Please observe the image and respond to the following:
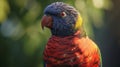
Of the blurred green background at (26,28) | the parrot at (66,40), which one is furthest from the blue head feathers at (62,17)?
the blurred green background at (26,28)

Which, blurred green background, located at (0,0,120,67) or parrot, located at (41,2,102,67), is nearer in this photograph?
parrot, located at (41,2,102,67)

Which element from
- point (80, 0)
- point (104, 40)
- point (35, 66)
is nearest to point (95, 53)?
point (80, 0)

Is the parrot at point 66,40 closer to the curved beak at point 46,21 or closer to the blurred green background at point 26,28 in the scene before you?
the curved beak at point 46,21

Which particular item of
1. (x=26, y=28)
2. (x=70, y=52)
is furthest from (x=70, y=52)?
(x=26, y=28)

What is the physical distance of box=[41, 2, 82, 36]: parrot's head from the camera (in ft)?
4.18

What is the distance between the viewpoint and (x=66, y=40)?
1293 millimetres

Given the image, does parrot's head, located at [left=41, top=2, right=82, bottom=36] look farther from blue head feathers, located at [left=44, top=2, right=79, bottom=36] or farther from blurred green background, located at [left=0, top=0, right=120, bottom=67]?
blurred green background, located at [left=0, top=0, right=120, bottom=67]

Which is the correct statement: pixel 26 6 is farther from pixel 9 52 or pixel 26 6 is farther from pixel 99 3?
pixel 99 3

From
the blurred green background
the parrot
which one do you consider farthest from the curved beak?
the blurred green background

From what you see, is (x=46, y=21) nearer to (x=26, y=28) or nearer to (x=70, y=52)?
(x=70, y=52)

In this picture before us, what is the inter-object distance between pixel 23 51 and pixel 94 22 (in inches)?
23.2

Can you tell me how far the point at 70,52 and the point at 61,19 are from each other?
0.43 feet

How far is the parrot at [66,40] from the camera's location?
4.18ft

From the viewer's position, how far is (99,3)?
7.78ft
